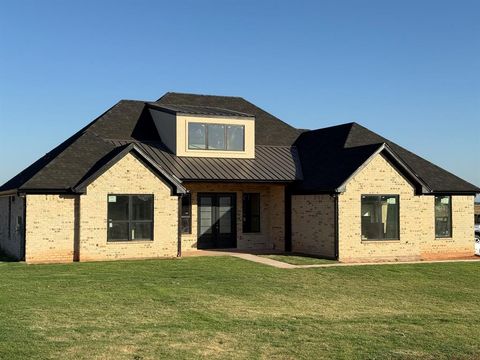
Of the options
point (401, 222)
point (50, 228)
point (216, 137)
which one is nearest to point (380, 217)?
point (401, 222)

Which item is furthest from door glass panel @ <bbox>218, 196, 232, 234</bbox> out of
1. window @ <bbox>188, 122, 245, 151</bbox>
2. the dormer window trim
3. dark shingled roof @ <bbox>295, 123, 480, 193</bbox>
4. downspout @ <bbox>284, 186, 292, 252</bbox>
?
dark shingled roof @ <bbox>295, 123, 480, 193</bbox>

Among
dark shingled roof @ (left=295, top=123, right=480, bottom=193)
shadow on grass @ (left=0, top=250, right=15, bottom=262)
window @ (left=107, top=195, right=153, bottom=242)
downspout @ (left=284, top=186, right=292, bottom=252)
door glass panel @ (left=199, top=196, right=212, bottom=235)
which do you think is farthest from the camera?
A: door glass panel @ (left=199, top=196, right=212, bottom=235)

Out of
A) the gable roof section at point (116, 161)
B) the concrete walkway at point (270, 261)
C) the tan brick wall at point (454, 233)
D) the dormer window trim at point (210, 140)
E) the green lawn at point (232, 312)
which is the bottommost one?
the green lawn at point (232, 312)

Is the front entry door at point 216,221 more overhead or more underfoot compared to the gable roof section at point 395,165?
more underfoot

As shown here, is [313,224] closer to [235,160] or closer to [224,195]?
[224,195]

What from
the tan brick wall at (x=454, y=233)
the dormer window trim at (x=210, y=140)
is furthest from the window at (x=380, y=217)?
the dormer window trim at (x=210, y=140)

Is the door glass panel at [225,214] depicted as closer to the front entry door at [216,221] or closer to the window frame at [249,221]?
the front entry door at [216,221]

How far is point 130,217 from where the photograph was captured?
22.2m

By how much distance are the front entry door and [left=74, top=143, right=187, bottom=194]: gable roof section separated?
373 cm

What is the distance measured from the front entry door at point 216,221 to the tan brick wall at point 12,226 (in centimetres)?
758

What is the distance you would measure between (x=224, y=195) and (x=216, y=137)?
105 inches

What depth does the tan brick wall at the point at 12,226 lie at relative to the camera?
73.0 feet

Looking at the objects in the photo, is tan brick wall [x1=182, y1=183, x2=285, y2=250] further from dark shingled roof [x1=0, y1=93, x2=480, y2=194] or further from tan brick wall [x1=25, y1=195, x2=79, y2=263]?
tan brick wall [x1=25, y1=195, x2=79, y2=263]

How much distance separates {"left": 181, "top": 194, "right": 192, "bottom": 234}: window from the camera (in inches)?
1020
